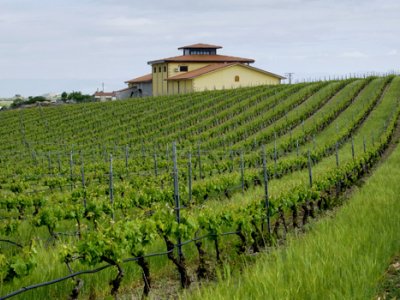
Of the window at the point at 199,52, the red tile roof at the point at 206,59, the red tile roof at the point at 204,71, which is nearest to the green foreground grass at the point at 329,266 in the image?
the red tile roof at the point at 204,71

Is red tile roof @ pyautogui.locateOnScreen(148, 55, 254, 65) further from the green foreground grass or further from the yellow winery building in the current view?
the green foreground grass

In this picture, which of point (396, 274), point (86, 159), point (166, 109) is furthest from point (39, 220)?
point (166, 109)

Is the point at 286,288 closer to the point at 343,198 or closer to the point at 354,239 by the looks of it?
the point at 354,239

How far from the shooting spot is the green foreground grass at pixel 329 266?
6168mm

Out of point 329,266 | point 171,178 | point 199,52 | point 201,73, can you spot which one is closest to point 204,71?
point 201,73

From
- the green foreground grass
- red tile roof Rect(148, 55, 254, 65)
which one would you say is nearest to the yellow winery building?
red tile roof Rect(148, 55, 254, 65)

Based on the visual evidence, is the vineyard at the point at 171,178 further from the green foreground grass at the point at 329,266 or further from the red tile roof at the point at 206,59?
the red tile roof at the point at 206,59

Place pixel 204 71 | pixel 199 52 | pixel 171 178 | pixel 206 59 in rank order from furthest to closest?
pixel 199 52 < pixel 206 59 < pixel 204 71 < pixel 171 178

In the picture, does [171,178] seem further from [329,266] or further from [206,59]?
[206,59]

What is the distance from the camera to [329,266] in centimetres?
691

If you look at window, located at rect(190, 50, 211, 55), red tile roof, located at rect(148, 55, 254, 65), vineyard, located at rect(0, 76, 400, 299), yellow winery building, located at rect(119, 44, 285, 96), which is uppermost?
window, located at rect(190, 50, 211, 55)

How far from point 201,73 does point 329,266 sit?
55352 mm

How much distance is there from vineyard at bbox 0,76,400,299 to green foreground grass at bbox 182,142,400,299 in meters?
1.13

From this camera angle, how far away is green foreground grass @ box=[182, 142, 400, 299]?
617 cm
